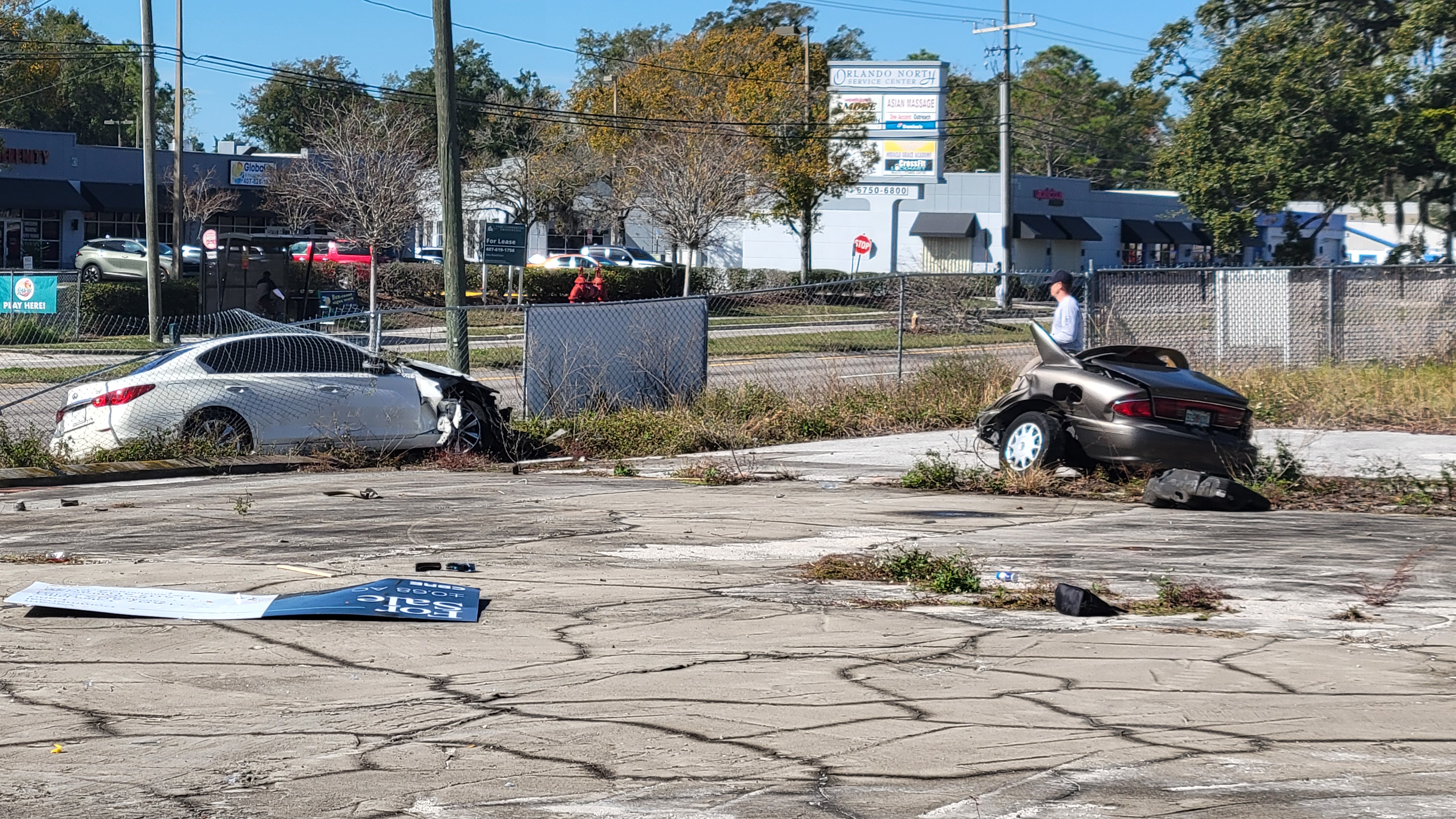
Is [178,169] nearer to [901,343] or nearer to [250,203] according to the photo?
[250,203]

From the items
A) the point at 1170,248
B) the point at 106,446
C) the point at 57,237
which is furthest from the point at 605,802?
the point at 1170,248

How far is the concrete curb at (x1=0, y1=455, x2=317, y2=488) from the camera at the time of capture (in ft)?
41.7

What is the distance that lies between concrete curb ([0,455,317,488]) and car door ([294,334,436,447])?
25.5 inches

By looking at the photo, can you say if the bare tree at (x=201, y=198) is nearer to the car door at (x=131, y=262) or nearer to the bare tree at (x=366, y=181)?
the car door at (x=131, y=262)

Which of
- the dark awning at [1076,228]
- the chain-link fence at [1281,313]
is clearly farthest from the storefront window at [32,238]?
the chain-link fence at [1281,313]

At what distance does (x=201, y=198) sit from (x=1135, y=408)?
5007 cm

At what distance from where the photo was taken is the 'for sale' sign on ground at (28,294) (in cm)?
2895

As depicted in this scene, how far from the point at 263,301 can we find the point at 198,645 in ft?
78.8

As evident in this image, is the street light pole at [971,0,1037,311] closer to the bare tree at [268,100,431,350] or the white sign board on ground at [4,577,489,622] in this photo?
the bare tree at [268,100,431,350]

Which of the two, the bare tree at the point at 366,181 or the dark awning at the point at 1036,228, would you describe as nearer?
the bare tree at the point at 366,181

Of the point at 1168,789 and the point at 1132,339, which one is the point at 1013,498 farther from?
the point at 1132,339

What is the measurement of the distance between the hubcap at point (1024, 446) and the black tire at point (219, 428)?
728 cm

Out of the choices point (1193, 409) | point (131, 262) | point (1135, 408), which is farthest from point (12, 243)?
point (1193, 409)

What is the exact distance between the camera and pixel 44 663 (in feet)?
19.2
